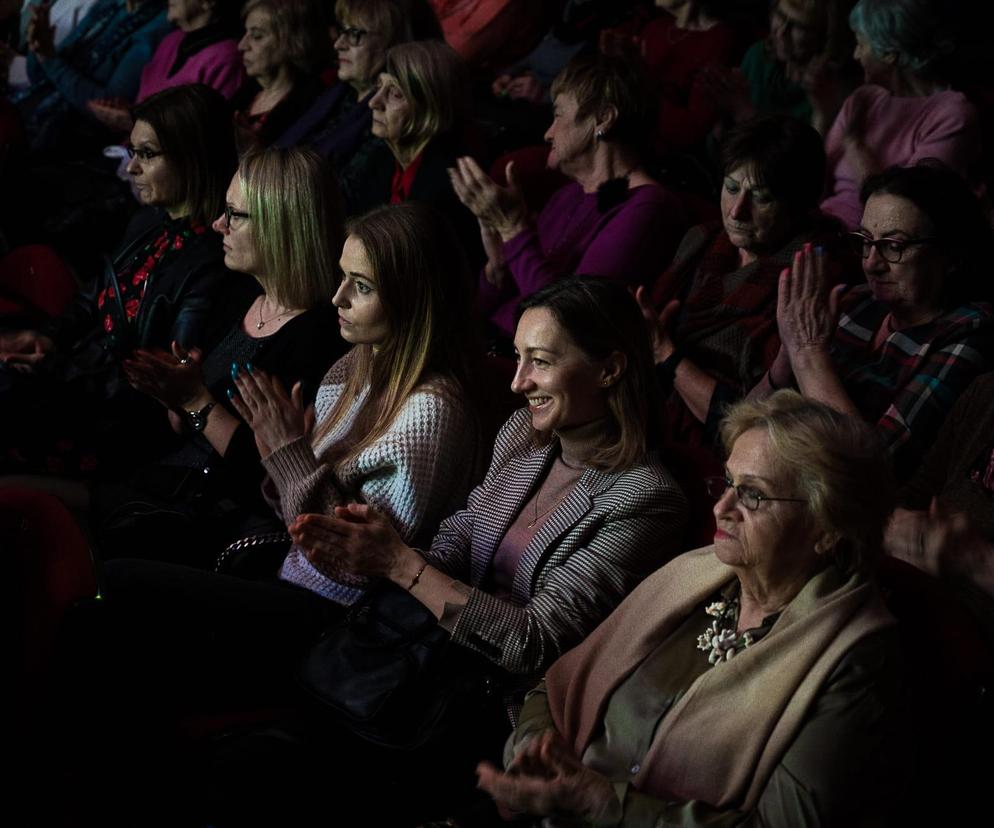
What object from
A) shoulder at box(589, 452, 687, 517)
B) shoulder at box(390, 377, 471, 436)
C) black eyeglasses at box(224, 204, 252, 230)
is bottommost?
shoulder at box(390, 377, 471, 436)

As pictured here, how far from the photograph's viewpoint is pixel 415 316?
2.65m

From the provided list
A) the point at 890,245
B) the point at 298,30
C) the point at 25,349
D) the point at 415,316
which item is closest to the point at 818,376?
the point at 890,245

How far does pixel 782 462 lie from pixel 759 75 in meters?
2.92

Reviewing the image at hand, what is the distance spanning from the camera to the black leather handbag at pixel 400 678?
2.24 meters

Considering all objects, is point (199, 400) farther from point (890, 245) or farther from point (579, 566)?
point (890, 245)

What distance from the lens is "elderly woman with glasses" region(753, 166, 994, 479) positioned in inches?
101

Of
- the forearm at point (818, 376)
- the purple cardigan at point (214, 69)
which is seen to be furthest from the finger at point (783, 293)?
the purple cardigan at point (214, 69)

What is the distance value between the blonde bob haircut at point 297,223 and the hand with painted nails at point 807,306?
1.01 meters

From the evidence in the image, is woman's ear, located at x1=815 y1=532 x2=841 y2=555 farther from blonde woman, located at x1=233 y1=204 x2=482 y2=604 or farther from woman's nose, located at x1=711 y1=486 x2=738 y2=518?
blonde woman, located at x1=233 y1=204 x2=482 y2=604

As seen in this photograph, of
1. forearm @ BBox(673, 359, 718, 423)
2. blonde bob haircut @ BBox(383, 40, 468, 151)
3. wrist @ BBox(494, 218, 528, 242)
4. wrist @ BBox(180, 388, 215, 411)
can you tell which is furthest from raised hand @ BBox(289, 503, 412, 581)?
blonde bob haircut @ BBox(383, 40, 468, 151)

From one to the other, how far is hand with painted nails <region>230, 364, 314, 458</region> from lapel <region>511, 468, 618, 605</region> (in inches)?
23.8

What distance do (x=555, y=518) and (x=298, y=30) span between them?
3015 millimetres

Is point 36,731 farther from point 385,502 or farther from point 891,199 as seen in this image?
point 891,199

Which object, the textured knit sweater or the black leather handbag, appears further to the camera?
the textured knit sweater
